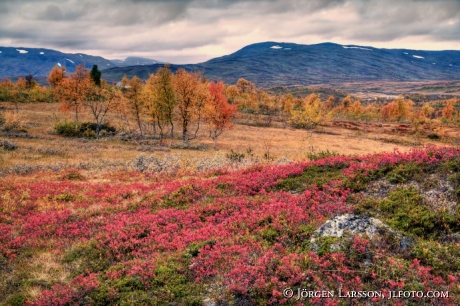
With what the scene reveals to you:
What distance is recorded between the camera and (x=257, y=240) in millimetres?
11320

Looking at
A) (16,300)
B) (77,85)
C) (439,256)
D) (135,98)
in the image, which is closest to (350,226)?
(439,256)

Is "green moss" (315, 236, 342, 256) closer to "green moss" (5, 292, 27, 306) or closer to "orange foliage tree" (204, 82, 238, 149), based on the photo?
"green moss" (5, 292, 27, 306)

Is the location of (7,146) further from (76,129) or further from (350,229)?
(350,229)

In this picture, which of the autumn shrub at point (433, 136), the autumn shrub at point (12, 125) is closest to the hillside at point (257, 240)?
the autumn shrub at point (12, 125)

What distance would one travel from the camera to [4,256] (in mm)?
11789

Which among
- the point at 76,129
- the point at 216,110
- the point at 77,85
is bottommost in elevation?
the point at 76,129

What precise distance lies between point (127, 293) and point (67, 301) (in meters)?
1.70

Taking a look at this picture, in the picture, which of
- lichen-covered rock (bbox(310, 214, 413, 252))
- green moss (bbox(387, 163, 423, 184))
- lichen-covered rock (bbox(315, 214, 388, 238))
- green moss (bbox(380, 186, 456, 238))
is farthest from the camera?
green moss (bbox(387, 163, 423, 184))

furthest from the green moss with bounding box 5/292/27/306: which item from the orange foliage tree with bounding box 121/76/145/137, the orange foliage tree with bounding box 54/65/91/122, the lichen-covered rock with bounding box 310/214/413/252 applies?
the orange foliage tree with bounding box 54/65/91/122

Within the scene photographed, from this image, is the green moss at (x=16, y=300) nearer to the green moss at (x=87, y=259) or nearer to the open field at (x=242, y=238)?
the open field at (x=242, y=238)

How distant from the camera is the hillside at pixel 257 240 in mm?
8609

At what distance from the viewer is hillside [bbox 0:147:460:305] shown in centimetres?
861

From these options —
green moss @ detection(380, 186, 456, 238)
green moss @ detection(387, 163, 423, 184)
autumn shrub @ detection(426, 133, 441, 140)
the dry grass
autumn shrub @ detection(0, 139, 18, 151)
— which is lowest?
autumn shrub @ detection(426, 133, 441, 140)

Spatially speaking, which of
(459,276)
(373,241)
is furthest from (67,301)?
(459,276)
